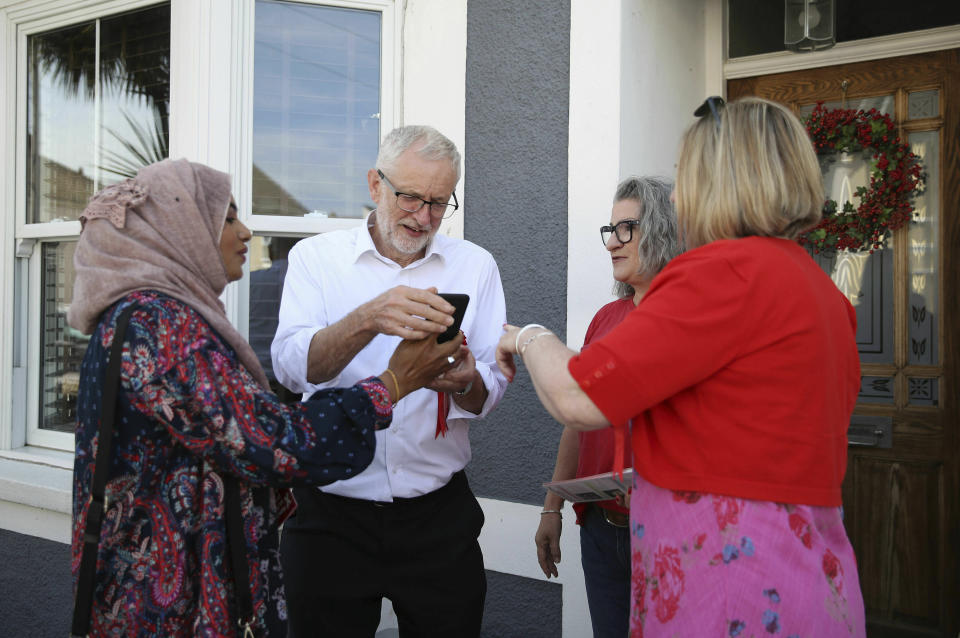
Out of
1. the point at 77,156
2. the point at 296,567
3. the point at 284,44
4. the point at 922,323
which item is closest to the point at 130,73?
the point at 77,156

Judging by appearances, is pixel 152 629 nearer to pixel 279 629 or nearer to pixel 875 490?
pixel 279 629

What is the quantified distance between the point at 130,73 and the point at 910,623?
14.7ft

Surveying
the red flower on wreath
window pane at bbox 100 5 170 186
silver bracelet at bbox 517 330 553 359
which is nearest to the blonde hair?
silver bracelet at bbox 517 330 553 359

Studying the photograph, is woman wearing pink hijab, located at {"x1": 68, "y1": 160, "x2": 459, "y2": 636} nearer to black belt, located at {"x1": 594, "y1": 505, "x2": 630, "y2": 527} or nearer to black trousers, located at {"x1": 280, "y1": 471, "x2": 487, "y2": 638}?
black trousers, located at {"x1": 280, "y1": 471, "x2": 487, "y2": 638}

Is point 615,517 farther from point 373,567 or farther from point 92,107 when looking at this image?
point 92,107

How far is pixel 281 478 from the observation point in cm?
164

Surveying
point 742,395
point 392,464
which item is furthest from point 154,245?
point 742,395

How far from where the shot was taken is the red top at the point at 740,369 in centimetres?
135

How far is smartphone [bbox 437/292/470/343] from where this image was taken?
193cm

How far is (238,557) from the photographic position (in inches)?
64.7

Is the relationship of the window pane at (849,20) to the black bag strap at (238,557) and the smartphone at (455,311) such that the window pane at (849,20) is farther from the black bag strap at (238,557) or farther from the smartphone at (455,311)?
the black bag strap at (238,557)

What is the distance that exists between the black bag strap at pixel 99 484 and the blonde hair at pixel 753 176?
118 centimetres

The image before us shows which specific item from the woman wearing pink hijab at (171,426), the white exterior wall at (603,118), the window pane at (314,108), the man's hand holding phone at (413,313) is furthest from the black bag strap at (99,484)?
the window pane at (314,108)

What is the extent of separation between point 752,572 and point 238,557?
1.06 m
